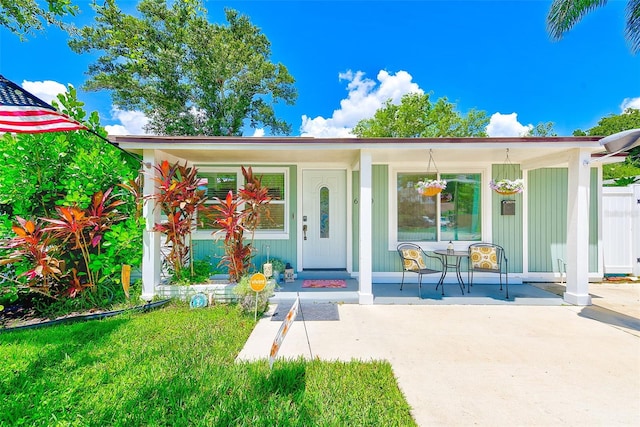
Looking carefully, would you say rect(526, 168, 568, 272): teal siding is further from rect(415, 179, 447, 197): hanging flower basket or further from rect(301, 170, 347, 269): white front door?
rect(301, 170, 347, 269): white front door

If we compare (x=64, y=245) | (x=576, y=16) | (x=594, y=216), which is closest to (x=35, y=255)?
(x=64, y=245)

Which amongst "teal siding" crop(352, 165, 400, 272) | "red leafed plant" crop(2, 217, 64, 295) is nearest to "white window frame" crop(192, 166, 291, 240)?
"teal siding" crop(352, 165, 400, 272)

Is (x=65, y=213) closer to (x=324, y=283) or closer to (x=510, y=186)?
(x=324, y=283)

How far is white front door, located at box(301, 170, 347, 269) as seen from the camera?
6.06m

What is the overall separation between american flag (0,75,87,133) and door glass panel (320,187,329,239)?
13.7 feet

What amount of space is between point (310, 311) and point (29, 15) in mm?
7638

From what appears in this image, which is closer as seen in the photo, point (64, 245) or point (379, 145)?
point (64, 245)

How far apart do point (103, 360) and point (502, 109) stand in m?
20.9

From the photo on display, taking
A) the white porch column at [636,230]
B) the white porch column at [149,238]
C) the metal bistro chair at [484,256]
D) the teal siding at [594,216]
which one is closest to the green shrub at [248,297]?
the white porch column at [149,238]

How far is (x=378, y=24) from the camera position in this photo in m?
9.10

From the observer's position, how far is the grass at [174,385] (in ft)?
6.19

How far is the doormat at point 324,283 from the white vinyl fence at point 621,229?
5773 millimetres

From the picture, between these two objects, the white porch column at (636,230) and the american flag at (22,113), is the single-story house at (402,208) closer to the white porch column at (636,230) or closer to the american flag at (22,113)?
the white porch column at (636,230)

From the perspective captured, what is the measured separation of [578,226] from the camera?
4.25 m
